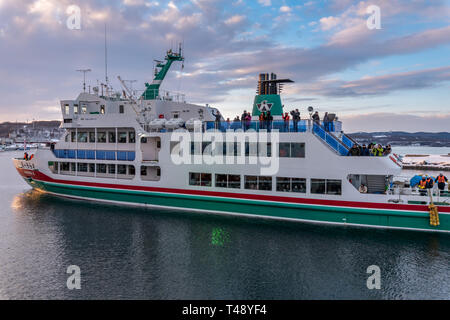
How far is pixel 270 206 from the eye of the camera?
20.4 m

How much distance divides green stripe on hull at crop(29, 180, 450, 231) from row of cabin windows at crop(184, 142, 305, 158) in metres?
3.17

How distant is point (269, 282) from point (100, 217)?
13.8 m

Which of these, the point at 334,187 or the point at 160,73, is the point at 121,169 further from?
the point at 334,187

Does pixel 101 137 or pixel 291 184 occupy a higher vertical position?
pixel 101 137

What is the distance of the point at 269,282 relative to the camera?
12586 mm

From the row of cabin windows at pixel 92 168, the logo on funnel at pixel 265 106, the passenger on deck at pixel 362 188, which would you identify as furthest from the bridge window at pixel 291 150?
the row of cabin windows at pixel 92 168

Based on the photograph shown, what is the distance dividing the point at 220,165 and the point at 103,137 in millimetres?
10951

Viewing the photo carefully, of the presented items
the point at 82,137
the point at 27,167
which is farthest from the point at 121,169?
the point at 27,167

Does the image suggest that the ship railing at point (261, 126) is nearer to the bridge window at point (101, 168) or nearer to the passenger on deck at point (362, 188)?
the passenger on deck at point (362, 188)

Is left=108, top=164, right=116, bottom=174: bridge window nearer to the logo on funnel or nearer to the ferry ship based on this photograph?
the ferry ship

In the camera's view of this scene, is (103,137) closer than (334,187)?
No

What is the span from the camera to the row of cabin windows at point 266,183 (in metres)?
19.1

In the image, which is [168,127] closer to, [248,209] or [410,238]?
[248,209]
